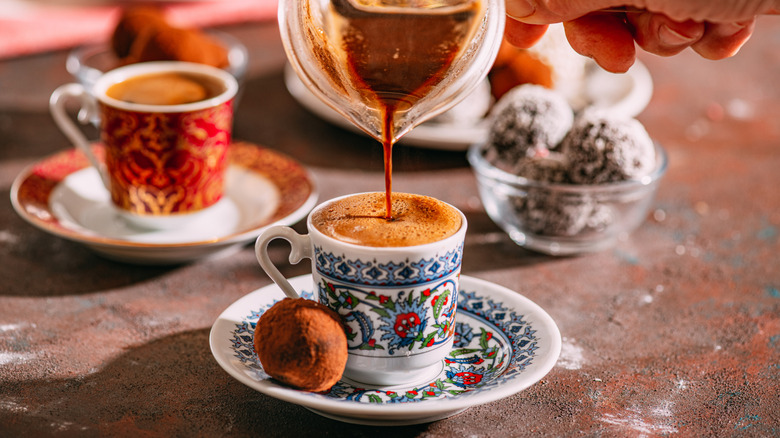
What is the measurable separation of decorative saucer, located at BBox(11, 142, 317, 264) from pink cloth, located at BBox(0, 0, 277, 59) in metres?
0.57

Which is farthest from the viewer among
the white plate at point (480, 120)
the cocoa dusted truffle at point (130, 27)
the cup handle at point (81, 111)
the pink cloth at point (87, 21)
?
the pink cloth at point (87, 21)

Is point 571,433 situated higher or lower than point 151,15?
lower

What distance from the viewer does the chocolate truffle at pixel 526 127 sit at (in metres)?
1.11

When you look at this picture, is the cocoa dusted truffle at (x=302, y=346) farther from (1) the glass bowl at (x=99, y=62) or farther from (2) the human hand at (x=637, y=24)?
(1) the glass bowl at (x=99, y=62)

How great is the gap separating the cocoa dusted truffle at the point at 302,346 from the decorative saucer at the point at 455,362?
1 centimetres

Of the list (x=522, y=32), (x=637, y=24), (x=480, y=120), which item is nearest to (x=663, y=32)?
(x=637, y=24)

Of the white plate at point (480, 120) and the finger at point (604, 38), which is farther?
the white plate at point (480, 120)

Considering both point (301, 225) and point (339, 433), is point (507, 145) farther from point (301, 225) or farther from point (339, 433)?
point (339, 433)

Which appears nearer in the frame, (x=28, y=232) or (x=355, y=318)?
(x=355, y=318)

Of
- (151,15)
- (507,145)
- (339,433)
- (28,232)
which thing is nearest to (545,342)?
(339,433)

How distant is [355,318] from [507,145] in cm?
50

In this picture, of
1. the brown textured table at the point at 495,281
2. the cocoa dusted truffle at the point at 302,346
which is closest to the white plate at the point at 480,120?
the brown textured table at the point at 495,281

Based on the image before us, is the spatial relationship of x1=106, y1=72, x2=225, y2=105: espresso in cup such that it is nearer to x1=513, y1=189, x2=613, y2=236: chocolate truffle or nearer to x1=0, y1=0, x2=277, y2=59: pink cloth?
x1=513, y1=189, x2=613, y2=236: chocolate truffle

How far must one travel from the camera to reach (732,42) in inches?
33.3
